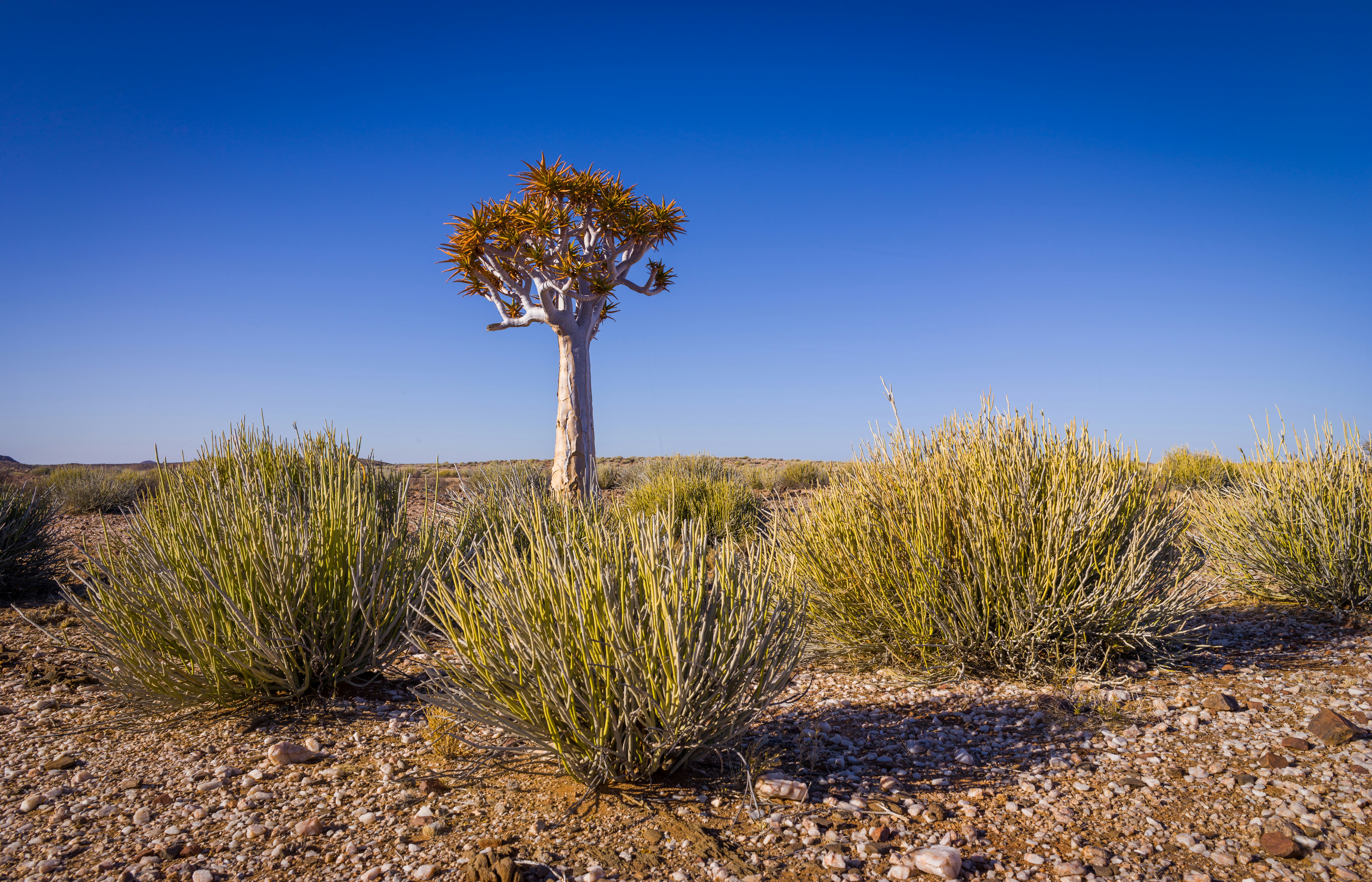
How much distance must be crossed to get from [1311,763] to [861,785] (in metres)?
1.81

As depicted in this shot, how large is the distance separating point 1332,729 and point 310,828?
4.08 meters

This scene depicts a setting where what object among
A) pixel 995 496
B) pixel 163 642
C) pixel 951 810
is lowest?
pixel 951 810

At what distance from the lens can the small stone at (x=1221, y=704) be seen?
338 cm

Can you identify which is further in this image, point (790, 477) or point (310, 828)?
point (790, 477)

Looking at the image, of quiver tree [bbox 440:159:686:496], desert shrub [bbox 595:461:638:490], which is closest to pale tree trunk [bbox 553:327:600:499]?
quiver tree [bbox 440:159:686:496]

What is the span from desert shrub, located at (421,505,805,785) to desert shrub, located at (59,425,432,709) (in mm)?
802

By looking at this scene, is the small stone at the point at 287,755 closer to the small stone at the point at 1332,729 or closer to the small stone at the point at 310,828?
the small stone at the point at 310,828

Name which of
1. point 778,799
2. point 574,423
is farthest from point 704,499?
point 778,799

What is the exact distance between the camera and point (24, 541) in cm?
644

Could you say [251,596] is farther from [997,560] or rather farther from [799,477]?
[799,477]

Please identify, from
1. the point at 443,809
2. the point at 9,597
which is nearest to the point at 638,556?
the point at 443,809

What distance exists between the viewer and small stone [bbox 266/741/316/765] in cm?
297

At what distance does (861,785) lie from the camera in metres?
2.73

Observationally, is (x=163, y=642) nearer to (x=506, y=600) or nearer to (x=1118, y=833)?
(x=506, y=600)
